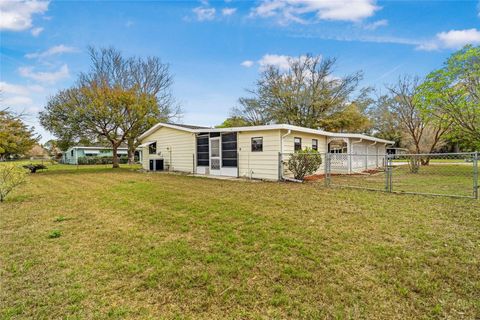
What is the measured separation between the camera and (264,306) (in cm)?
214

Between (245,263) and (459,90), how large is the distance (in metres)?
13.7

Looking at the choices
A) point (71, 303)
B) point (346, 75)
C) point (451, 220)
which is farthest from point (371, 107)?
point (71, 303)

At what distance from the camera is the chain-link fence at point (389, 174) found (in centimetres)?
705

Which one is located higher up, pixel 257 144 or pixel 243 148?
pixel 257 144

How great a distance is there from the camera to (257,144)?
35.5 ft

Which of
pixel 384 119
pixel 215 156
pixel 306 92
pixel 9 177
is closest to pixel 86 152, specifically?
pixel 215 156

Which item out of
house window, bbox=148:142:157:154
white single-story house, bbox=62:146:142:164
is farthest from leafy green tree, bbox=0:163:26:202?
white single-story house, bbox=62:146:142:164

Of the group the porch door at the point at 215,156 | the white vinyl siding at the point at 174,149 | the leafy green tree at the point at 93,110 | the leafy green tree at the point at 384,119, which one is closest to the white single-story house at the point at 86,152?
the leafy green tree at the point at 93,110

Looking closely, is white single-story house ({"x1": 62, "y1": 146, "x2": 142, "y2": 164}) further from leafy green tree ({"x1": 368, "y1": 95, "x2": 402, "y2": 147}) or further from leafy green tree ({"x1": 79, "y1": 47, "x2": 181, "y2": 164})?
leafy green tree ({"x1": 368, "y1": 95, "x2": 402, "y2": 147})

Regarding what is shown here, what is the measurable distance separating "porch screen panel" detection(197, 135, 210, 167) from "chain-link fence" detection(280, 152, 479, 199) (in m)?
4.64

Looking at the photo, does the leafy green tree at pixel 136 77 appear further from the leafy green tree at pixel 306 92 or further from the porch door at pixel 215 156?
the porch door at pixel 215 156

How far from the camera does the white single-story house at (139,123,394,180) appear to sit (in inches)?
407

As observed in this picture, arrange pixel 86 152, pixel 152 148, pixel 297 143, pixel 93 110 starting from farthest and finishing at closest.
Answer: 1. pixel 86 152
2. pixel 93 110
3. pixel 152 148
4. pixel 297 143

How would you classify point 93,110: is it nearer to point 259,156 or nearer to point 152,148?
point 152,148
